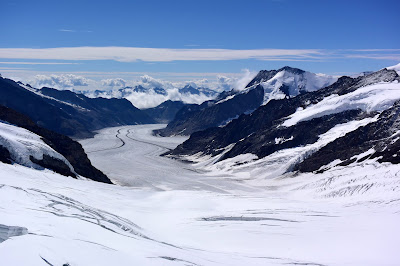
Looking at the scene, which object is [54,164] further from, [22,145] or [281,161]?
[281,161]

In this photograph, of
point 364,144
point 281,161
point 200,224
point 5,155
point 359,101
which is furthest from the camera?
point 359,101

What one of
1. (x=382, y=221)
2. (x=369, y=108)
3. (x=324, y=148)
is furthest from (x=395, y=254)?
(x=369, y=108)

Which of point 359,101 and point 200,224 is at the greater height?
point 359,101

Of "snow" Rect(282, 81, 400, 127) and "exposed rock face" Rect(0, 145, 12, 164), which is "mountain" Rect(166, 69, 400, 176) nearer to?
"snow" Rect(282, 81, 400, 127)

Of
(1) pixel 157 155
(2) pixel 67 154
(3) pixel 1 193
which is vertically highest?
(3) pixel 1 193

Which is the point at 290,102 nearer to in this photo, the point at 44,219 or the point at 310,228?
the point at 310,228

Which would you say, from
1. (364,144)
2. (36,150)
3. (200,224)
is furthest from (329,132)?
(200,224)

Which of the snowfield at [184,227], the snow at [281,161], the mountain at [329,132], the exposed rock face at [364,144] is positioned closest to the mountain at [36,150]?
the snowfield at [184,227]

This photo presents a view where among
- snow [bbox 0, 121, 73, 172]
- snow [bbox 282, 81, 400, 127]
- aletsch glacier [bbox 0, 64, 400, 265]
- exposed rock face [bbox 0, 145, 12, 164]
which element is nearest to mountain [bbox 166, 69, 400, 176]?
snow [bbox 282, 81, 400, 127]
